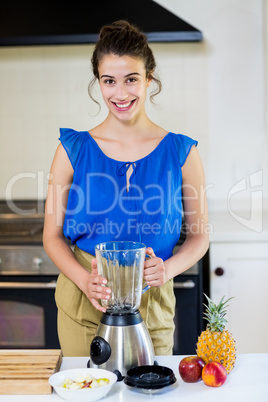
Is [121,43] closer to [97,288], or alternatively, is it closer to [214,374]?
[97,288]

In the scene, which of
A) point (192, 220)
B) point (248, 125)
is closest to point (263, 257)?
point (248, 125)

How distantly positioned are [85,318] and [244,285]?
129 cm

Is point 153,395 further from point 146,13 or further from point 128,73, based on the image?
point 146,13

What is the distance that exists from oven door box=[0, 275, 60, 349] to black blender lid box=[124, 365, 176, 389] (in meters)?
1.47

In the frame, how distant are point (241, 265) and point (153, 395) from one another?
5.17 ft

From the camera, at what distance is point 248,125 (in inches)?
Answer: 123

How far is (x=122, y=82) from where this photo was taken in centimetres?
150

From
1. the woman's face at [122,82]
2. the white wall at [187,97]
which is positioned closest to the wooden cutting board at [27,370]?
the woman's face at [122,82]

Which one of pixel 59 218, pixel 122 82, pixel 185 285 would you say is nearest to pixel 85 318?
pixel 59 218

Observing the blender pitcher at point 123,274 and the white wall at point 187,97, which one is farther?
the white wall at point 187,97

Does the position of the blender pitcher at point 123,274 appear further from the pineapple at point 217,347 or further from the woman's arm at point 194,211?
the woman's arm at point 194,211

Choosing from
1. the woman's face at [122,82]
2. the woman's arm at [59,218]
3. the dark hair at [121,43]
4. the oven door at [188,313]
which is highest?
the dark hair at [121,43]

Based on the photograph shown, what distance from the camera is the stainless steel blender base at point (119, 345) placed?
1198 millimetres

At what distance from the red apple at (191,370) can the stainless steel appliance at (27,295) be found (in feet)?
4.90
